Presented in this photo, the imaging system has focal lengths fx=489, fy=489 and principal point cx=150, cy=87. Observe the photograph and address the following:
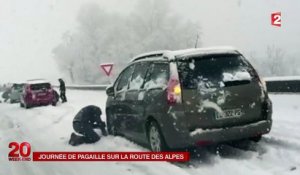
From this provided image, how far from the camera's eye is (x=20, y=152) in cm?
1021

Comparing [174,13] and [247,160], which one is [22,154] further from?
[174,13]

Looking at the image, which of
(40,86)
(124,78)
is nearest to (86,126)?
(124,78)

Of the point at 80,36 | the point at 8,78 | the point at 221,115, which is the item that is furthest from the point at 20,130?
the point at 8,78

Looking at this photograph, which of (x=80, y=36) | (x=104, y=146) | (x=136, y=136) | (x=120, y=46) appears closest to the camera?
(x=136, y=136)

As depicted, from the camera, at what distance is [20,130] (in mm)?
15023

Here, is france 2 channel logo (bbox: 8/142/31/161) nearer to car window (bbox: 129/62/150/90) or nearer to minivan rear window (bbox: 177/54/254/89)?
car window (bbox: 129/62/150/90)

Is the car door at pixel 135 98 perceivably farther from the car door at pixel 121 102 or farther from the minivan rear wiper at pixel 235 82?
the minivan rear wiper at pixel 235 82

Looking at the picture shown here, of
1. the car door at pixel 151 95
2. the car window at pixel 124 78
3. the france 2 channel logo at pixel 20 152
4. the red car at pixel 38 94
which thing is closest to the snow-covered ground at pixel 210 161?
the france 2 channel logo at pixel 20 152

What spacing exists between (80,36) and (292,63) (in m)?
37.0

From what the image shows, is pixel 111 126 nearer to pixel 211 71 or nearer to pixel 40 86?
pixel 211 71

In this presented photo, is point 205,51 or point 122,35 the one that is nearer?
point 205,51

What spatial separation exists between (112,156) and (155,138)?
1.10m

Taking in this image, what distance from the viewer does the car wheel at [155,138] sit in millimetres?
7828

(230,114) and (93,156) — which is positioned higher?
(230,114)
